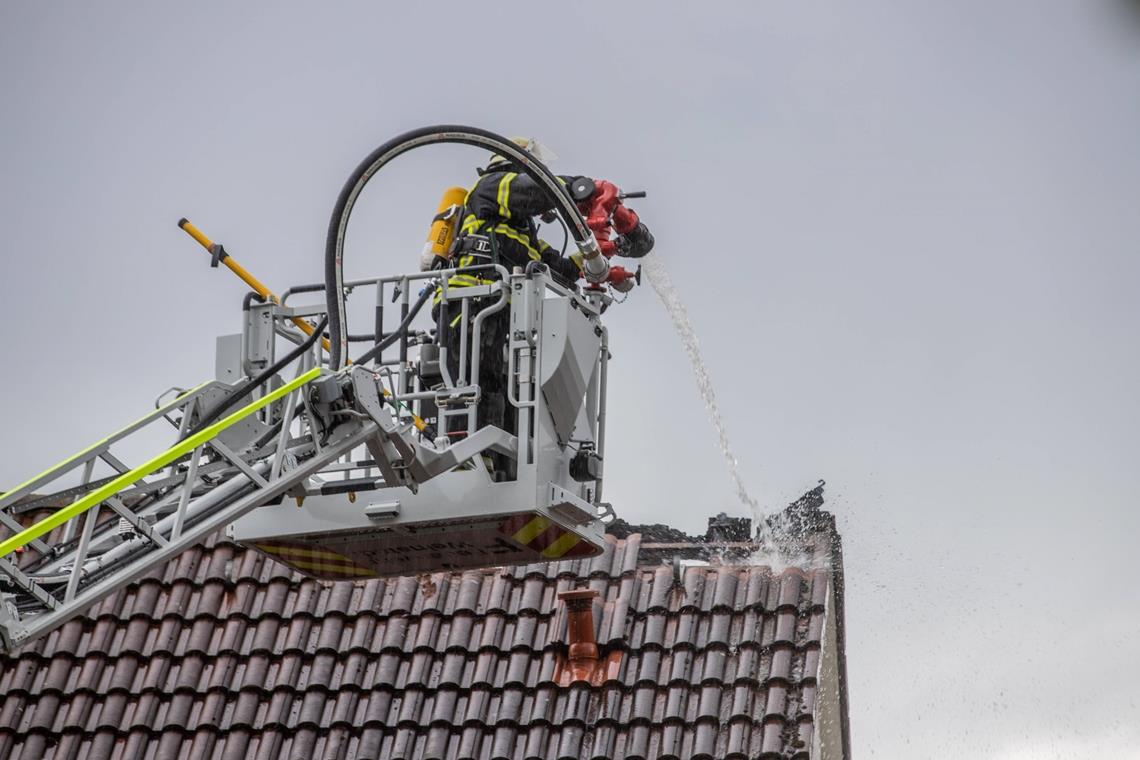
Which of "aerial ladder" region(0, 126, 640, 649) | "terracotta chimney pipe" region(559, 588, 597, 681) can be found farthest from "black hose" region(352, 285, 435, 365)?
"terracotta chimney pipe" region(559, 588, 597, 681)

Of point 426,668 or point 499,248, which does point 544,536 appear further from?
point 426,668

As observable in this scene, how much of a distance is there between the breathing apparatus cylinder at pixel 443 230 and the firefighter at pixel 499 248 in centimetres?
10

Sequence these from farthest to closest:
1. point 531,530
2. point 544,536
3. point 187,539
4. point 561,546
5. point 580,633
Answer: point 580,633
point 561,546
point 544,536
point 531,530
point 187,539

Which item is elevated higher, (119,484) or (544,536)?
(544,536)

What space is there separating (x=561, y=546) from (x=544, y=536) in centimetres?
21

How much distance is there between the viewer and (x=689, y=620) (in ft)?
30.0

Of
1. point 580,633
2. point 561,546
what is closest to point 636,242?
point 561,546

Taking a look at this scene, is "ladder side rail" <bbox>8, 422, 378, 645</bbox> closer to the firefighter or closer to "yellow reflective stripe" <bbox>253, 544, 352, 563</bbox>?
the firefighter

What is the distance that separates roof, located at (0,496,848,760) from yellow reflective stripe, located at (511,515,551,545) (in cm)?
186

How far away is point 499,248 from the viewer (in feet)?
24.8

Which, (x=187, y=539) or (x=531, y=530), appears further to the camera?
(x=531, y=530)

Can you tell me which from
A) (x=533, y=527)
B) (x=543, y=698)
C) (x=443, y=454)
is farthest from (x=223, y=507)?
(x=543, y=698)

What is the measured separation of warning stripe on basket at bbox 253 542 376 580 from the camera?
7.60 m

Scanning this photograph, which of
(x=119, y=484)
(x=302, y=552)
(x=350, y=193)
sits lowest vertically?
(x=119, y=484)
